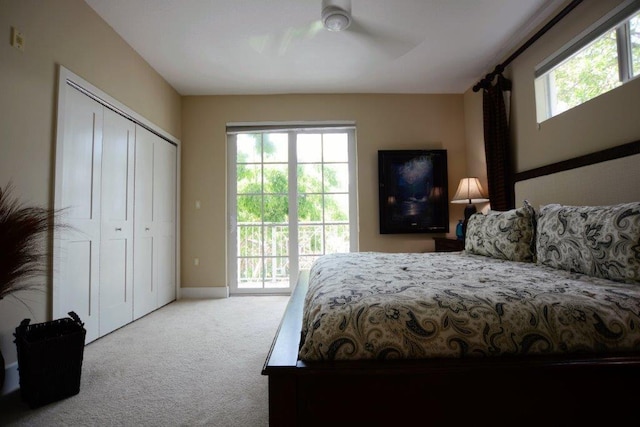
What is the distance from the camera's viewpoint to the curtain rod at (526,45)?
2246mm

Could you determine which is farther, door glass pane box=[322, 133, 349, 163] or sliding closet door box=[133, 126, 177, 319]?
door glass pane box=[322, 133, 349, 163]

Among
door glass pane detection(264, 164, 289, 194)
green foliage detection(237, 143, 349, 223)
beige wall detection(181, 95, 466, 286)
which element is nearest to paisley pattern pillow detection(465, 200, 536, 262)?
beige wall detection(181, 95, 466, 286)

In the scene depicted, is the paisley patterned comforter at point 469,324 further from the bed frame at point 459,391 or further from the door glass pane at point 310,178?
the door glass pane at point 310,178

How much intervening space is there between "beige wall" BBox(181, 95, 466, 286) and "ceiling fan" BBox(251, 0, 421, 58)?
38.3 inches

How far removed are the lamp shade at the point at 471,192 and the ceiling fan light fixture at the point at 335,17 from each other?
209 centimetres

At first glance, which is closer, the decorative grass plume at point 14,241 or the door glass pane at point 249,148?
the decorative grass plume at point 14,241

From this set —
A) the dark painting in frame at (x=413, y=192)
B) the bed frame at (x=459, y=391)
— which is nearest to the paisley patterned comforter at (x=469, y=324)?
the bed frame at (x=459, y=391)

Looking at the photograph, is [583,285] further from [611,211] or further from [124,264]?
[124,264]

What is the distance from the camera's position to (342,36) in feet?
8.88

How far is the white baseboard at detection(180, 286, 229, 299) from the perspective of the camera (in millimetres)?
3795

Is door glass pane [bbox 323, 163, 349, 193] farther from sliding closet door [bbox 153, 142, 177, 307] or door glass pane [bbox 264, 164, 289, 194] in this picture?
sliding closet door [bbox 153, 142, 177, 307]

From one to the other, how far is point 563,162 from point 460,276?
5.56 ft

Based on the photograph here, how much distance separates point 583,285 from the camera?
116cm

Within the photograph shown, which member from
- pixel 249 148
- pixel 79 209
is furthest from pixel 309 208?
pixel 79 209
